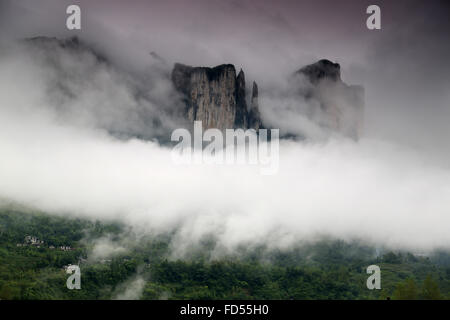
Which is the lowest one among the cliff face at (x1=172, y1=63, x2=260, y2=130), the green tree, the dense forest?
the dense forest

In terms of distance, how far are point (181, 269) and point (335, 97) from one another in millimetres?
67392

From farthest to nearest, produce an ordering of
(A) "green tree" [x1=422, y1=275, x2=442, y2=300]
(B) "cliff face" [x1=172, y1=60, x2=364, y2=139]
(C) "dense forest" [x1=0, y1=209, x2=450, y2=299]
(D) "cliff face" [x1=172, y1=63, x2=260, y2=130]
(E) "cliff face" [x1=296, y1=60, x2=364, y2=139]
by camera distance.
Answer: (E) "cliff face" [x1=296, y1=60, x2=364, y2=139]
(B) "cliff face" [x1=172, y1=60, x2=364, y2=139]
(D) "cliff face" [x1=172, y1=63, x2=260, y2=130]
(C) "dense forest" [x1=0, y1=209, x2=450, y2=299]
(A) "green tree" [x1=422, y1=275, x2=442, y2=300]

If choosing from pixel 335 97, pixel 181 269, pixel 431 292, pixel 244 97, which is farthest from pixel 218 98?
pixel 431 292

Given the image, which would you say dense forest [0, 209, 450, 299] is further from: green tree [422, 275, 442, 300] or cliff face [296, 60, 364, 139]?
cliff face [296, 60, 364, 139]

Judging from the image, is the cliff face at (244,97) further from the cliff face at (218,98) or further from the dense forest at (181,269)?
the dense forest at (181,269)

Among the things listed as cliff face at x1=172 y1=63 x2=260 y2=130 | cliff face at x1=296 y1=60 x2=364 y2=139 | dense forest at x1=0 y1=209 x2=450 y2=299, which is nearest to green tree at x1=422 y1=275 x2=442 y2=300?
dense forest at x1=0 y1=209 x2=450 y2=299

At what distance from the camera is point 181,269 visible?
164 feet

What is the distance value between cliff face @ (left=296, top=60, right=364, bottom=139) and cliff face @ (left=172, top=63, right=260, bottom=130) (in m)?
20.9

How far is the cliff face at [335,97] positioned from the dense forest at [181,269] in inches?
1545

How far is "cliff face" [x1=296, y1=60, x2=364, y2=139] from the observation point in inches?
3927

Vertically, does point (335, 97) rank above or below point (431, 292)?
above

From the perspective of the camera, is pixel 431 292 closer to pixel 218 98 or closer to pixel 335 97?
pixel 218 98

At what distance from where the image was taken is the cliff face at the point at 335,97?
99750 millimetres
